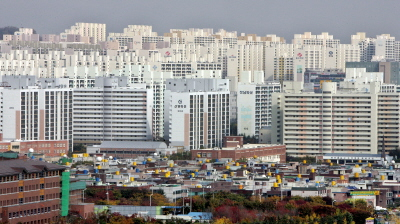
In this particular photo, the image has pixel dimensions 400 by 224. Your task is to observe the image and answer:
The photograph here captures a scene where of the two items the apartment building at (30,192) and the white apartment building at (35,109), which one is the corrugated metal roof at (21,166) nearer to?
the apartment building at (30,192)

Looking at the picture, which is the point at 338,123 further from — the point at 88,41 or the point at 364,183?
the point at 88,41

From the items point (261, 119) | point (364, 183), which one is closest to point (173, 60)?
point (261, 119)

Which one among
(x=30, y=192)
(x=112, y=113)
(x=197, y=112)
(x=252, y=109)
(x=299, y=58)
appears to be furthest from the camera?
(x=299, y=58)

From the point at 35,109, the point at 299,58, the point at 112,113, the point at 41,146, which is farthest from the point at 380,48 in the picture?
the point at 41,146

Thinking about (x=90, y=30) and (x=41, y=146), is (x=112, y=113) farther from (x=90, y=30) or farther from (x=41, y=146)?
(x=90, y=30)

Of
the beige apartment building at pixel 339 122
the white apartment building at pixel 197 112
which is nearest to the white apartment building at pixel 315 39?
the white apartment building at pixel 197 112

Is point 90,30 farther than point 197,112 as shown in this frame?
Yes
